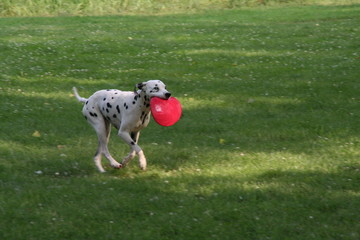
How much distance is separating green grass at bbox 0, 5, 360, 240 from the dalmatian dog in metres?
0.37

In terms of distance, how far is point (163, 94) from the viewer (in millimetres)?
8914

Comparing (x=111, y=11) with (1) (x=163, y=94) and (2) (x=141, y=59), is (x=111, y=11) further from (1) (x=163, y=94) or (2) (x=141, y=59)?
(1) (x=163, y=94)

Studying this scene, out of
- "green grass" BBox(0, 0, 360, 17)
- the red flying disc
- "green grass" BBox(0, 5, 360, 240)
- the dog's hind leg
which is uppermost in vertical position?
the red flying disc

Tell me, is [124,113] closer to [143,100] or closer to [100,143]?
[143,100]

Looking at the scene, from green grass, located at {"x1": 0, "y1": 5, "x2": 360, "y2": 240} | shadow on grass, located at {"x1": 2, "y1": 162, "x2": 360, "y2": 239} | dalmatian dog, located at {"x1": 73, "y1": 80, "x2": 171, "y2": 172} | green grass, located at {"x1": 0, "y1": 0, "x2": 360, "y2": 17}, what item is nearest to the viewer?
shadow on grass, located at {"x1": 2, "y1": 162, "x2": 360, "y2": 239}

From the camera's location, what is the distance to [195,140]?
1137cm

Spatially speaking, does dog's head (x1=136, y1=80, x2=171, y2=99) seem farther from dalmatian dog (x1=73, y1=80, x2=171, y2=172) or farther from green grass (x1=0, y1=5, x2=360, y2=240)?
green grass (x1=0, y1=5, x2=360, y2=240)

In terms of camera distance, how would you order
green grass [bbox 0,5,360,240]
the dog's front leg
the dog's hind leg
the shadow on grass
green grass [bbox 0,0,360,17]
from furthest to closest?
green grass [bbox 0,0,360,17], the dog's hind leg, the dog's front leg, green grass [bbox 0,5,360,240], the shadow on grass

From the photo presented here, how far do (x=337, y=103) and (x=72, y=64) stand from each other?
7525 millimetres

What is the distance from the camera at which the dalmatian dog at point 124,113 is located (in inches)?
357

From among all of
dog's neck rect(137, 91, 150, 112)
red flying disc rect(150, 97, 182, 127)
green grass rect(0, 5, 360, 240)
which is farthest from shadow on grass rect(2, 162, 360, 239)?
dog's neck rect(137, 91, 150, 112)

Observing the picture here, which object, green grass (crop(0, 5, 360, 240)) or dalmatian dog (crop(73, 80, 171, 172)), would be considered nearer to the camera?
green grass (crop(0, 5, 360, 240))

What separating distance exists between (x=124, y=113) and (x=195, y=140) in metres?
2.37

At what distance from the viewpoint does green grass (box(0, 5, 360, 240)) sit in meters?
7.75
